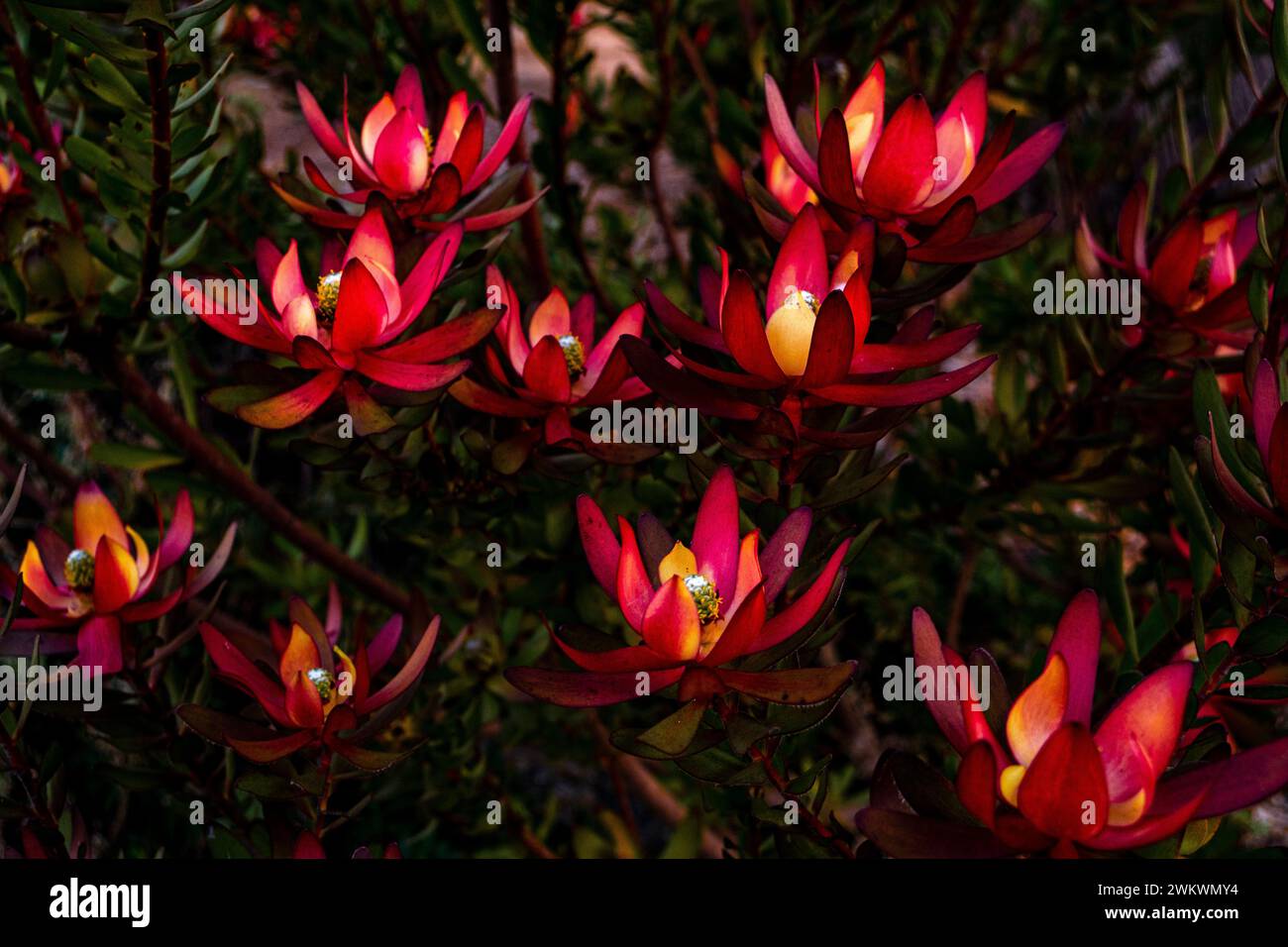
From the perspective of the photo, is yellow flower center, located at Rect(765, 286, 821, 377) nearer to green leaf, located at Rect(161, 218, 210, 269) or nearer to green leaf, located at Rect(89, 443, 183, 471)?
green leaf, located at Rect(161, 218, 210, 269)

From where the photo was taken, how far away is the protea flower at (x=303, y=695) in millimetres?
735

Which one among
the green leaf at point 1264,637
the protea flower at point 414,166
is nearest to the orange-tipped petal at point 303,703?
the protea flower at point 414,166

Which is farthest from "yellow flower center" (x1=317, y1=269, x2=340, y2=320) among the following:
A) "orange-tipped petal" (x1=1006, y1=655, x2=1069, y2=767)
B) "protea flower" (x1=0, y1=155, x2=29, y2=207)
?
"orange-tipped petal" (x1=1006, y1=655, x2=1069, y2=767)

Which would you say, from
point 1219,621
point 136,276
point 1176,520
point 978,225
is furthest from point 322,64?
point 1219,621

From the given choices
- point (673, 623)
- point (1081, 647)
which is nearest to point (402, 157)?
point (673, 623)

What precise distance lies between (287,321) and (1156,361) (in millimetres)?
780

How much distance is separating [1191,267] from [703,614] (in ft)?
1.82

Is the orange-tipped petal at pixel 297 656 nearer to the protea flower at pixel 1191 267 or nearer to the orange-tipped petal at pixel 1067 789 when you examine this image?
the orange-tipped petal at pixel 1067 789

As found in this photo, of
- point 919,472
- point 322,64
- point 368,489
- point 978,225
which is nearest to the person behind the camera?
point 368,489

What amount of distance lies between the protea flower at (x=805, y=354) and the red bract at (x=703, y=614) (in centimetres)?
6

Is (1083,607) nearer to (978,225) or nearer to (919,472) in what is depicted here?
(919,472)

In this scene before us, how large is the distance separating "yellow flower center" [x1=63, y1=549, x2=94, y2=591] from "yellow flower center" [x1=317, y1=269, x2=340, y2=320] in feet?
0.89
